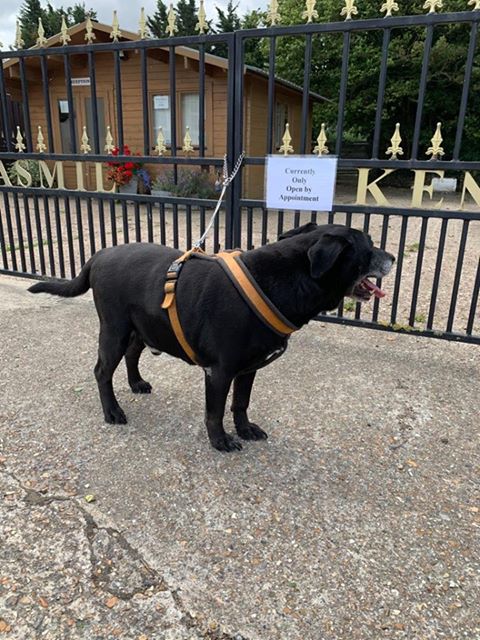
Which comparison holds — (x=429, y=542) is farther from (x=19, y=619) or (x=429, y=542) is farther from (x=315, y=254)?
(x=19, y=619)

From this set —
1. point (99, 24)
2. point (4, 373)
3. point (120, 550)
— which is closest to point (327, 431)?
point (120, 550)

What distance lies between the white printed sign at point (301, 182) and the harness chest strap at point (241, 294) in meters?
1.58

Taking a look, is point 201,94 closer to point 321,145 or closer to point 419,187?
point 321,145

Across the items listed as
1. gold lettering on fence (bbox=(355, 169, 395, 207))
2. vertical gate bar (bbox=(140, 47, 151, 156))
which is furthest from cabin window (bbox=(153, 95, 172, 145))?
gold lettering on fence (bbox=(355, 169, 395, 207))

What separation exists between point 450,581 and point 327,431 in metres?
1.13

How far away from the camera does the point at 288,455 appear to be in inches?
109

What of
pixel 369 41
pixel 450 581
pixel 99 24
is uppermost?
pixel 369 41

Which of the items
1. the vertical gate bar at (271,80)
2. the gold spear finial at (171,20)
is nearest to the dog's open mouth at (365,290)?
the vertical gate bar at (271,80)

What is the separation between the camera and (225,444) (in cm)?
278

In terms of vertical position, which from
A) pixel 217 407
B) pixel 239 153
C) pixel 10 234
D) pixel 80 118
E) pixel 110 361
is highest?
pixel 80 118

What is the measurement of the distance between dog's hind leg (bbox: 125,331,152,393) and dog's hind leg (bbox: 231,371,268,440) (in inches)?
28.1

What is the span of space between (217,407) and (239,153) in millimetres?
2408

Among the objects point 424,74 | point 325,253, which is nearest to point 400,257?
point 424,74

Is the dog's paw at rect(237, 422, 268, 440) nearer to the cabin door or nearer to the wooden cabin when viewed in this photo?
the wooden cabin
